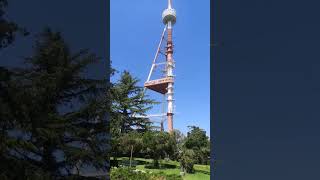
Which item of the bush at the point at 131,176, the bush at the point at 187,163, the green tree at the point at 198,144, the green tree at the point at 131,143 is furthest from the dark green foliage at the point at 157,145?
the bush at the point at 131,176

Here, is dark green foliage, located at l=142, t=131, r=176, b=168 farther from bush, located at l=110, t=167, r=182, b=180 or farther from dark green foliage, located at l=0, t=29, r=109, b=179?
dark green foliage, located at l=0, t=29, r=109, b=179

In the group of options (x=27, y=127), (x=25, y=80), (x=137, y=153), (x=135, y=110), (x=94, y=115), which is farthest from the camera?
(x=135, y=110)

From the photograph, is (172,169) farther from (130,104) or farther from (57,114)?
(57,114)

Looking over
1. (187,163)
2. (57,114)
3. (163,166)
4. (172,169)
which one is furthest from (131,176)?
(57,114)

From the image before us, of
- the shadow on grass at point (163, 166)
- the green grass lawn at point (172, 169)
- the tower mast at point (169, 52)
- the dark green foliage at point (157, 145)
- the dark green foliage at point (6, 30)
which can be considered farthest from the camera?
the tower mast at point (169, 52)

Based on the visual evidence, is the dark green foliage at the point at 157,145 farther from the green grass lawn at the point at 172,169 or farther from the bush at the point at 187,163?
the bush at the point at 187,163

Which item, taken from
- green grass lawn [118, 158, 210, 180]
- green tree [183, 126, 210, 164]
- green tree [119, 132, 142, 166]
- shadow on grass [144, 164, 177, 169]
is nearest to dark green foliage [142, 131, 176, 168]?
shadow on grass [144, 164, 177, 169]

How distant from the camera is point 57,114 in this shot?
6.12 m

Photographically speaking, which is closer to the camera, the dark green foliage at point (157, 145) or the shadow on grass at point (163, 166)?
the shadow on grass at point (163, 166)

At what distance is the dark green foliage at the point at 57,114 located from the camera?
5043 millimetres
